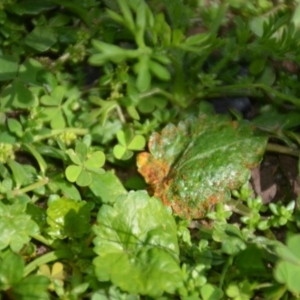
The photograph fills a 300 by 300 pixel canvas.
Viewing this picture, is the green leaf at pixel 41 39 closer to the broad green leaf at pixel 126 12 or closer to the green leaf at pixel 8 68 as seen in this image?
the green leaf at pixel 8 68

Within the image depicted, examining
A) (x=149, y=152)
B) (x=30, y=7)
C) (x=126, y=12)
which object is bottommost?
(x=149, y=152)

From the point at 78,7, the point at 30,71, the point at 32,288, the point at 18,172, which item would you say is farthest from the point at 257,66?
the point at 32,288

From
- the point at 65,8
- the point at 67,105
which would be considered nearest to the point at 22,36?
the point at 65,8

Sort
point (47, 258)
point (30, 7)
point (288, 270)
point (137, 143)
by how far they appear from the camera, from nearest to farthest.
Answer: point (288, 270)
point (47, 258)
point (137, 143)
point (30, 7)

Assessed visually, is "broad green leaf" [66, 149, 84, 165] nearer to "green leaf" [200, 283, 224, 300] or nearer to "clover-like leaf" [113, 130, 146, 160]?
"clover-like leaf" [113, 130, 146, 160]

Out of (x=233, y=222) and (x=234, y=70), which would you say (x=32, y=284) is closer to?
(x=233, y=222)

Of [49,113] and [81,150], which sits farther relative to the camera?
[49,113]

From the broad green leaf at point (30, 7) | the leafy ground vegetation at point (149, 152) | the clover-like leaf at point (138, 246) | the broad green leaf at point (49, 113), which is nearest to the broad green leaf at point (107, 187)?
the leafy ground vegetation at point (149, 152)

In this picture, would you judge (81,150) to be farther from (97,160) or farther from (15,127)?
(15,127)
